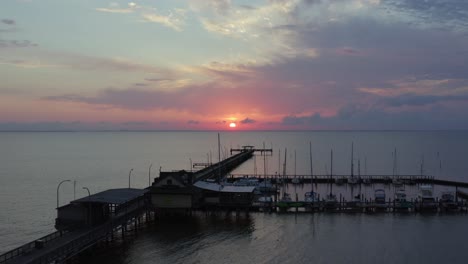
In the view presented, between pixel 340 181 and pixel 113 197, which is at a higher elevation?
pixel 113 197

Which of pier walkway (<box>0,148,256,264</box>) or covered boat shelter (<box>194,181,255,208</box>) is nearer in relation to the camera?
pier walkway (<box>0,148,256,264</box>)

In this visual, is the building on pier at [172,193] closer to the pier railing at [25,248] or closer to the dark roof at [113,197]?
the dark roof at [113,197]

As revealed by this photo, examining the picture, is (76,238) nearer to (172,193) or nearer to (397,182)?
(172,193)

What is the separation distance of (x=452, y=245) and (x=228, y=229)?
22.7 m

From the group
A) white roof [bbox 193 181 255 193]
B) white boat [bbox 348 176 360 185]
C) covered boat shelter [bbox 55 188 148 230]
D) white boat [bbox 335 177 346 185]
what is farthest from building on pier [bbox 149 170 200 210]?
white boat [bbox 348 176 360 185]

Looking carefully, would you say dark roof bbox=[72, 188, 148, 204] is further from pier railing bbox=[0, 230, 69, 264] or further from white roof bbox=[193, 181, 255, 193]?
white roof bbox=[193, 181, 255, 193]

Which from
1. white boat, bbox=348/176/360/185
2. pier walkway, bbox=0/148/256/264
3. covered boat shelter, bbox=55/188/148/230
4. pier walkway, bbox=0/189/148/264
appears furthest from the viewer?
white boat, bbox=348/176/360/185

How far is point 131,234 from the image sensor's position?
44281 mm

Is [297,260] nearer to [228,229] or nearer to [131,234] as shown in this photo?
[228,229]

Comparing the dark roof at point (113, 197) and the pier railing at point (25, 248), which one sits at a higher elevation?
the dark roof at point (113, 197)

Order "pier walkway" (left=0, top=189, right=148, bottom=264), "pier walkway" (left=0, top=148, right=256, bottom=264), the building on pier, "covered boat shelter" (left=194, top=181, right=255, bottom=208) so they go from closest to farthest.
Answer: "pier walkway" (left=0, top=189, right=148, bottom=264), "pier walkway" (left=0, top=148, right=256, bottom=264), the building on pier, "covered boat shelter" (left=194, top=181, right=255, bottom=208)

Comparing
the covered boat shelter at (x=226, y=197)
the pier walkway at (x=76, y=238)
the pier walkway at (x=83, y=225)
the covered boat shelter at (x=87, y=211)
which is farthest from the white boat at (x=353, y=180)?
the covered boat shelter at (x=87, y=211)

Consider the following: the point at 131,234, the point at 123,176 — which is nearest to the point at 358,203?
the point at 131,234

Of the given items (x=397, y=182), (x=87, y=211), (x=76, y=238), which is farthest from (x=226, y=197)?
(x=397, y=182)
